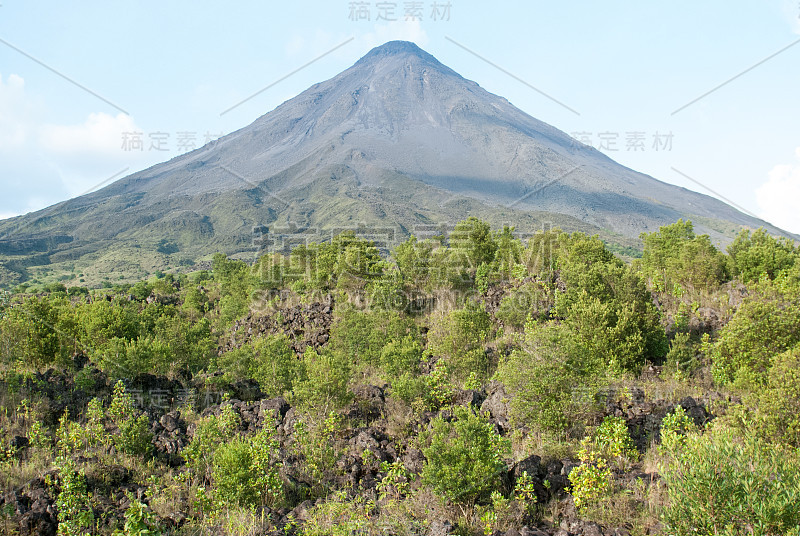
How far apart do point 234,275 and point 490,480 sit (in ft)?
116

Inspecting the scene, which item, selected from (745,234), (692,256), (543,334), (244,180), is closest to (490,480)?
(543,334)

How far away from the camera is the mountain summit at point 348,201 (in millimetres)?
127812

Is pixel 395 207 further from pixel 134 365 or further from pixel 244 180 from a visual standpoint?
pixel 134 365

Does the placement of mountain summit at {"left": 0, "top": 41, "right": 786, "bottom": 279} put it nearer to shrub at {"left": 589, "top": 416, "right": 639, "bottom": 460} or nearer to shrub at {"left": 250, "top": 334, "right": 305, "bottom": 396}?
shrub at {"left": 250, "top": 334, "right": 305, "bottom": 396}

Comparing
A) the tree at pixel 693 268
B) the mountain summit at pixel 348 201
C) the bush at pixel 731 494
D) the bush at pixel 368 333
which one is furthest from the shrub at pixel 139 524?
the mountain summit at pixel 348 201

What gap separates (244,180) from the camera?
600ft

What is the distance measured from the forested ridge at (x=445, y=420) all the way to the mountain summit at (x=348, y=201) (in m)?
100

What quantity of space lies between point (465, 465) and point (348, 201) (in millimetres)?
143866

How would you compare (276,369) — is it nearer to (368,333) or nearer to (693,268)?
(368,333)

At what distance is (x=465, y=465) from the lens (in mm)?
7652

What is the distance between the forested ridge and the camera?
702 cm

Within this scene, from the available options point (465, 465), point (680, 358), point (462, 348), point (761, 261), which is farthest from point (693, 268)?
point (465, 465)

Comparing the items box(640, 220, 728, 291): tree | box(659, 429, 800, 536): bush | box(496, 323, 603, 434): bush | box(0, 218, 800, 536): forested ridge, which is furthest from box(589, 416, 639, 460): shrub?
box(640, 220, 728, 291): tree

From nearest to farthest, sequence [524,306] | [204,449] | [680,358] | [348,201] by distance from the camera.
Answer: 1. [204,449]
2. [680,358]
3. [524,306]
4. [348,201]
